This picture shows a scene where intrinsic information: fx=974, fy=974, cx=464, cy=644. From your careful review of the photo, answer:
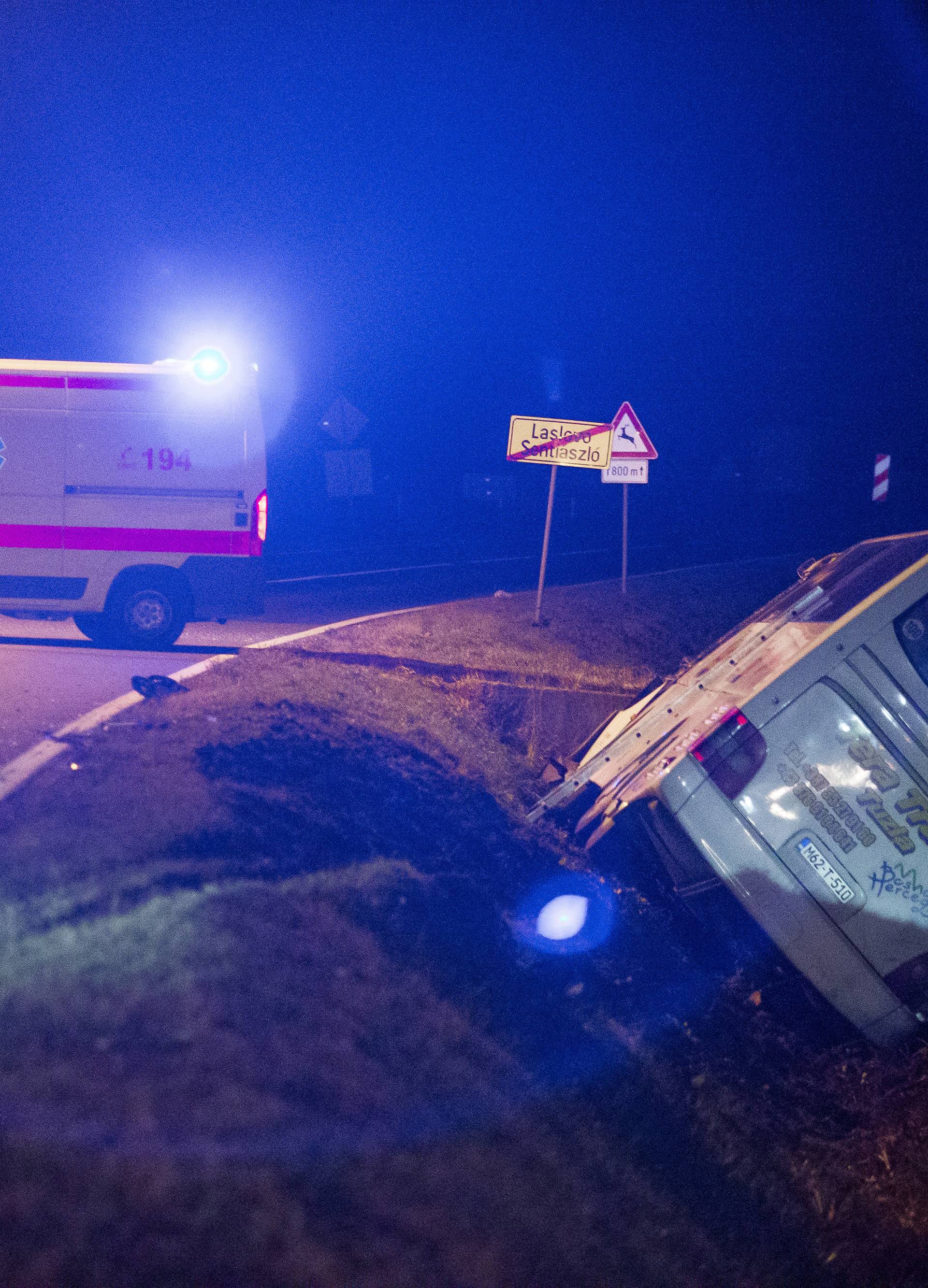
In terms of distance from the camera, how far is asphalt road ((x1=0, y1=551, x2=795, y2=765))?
7.32 metres

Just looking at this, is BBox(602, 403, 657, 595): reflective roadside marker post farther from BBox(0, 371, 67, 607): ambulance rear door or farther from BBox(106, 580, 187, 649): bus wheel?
A: BBox(0, 371, 67, 607): ambulance rear door

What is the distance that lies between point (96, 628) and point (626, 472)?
6.60 m

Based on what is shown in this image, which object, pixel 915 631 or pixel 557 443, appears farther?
pixel 557 443

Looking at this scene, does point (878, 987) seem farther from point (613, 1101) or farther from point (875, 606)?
point (875, 606)

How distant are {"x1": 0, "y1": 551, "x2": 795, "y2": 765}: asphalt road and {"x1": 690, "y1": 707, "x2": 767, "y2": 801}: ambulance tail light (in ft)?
13.7

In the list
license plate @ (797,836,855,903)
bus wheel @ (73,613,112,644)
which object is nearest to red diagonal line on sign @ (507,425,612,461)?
bus wheel @ (73,613,112,644)

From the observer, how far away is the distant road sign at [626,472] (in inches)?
482

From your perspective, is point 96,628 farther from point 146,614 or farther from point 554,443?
point 554,443

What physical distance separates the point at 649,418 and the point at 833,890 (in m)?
44.9

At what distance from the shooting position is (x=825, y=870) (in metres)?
4.77

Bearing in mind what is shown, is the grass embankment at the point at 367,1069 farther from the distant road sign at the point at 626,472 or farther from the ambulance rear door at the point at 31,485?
the distant road sign at the point at 626,472

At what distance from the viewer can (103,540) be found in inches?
371

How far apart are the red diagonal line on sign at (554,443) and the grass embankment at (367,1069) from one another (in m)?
5.80

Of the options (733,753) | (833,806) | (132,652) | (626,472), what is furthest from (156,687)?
(626,472)
